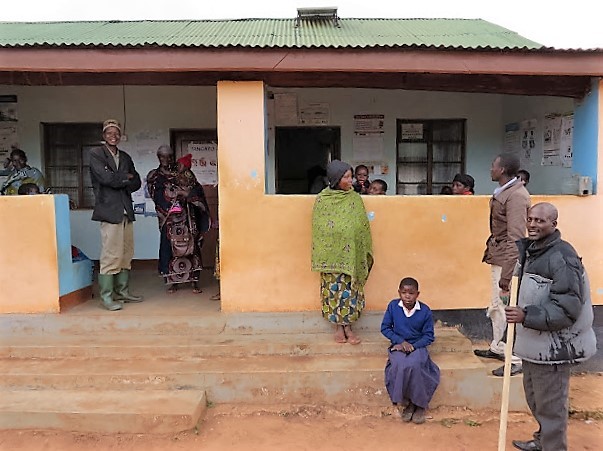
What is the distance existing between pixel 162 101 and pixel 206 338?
3827 millimetres

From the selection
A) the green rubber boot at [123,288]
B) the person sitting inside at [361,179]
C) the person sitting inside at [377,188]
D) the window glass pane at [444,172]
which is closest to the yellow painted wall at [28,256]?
the green rubber boot at [123,288]

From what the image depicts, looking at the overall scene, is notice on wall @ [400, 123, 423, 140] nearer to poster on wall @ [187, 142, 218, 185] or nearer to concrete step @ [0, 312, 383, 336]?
poster on wall @ [187, 142, 218, 185]

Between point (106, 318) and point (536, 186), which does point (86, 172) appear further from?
point (536, 186)

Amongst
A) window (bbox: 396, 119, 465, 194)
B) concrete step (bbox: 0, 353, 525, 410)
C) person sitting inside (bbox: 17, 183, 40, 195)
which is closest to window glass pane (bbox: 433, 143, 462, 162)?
window (bbox: 396, 119, 465, 194)

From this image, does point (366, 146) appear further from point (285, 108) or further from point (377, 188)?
point (377, 188)

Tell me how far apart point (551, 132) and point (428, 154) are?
179 centimetres

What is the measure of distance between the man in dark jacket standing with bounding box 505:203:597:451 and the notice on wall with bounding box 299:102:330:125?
4.49 m

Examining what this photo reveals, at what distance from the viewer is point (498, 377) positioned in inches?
163

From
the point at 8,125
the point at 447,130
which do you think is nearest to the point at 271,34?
the point at 447,130

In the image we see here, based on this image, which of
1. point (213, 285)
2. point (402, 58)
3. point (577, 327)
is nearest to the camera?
point (577, 327)

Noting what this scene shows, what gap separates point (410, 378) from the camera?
3908mm

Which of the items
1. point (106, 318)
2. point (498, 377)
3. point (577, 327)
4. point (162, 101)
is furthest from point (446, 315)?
point (162, 101)

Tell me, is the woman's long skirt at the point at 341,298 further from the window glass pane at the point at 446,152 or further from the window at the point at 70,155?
the window at the point at 70,155

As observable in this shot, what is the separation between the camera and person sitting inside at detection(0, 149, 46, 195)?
6102 millimetres
